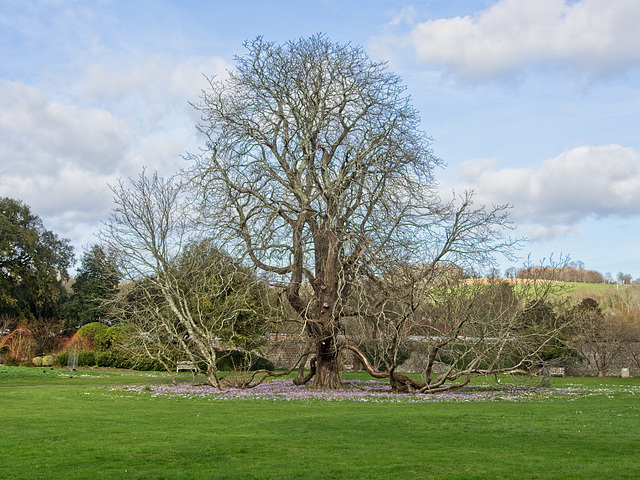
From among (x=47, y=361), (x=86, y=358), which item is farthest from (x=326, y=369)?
(x=47, y=361)

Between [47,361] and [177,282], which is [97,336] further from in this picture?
[177,282]

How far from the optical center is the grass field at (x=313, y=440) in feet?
26.3

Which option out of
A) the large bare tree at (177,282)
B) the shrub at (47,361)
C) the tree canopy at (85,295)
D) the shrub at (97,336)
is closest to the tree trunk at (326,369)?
the large bare tree at (177,282)

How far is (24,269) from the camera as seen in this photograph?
170 ft

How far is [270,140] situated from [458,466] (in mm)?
16240

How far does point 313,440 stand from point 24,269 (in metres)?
48.3

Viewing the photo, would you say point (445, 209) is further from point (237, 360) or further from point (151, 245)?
point (237, 360)

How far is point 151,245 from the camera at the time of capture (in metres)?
23.8

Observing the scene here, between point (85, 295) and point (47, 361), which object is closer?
point (47, 361)

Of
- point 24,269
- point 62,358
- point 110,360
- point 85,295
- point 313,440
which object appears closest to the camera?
point 313,440

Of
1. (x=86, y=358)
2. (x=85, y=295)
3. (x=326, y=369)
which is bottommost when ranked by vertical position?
(x=86, y=358)

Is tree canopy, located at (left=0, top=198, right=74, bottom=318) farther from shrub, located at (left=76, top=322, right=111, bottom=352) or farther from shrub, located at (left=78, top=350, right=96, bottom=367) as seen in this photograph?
shrub, located at (left=78, top=350, right=96, bottom=367)

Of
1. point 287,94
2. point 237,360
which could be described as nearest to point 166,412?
point 287,94

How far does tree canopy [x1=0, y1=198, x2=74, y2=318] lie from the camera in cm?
5009
